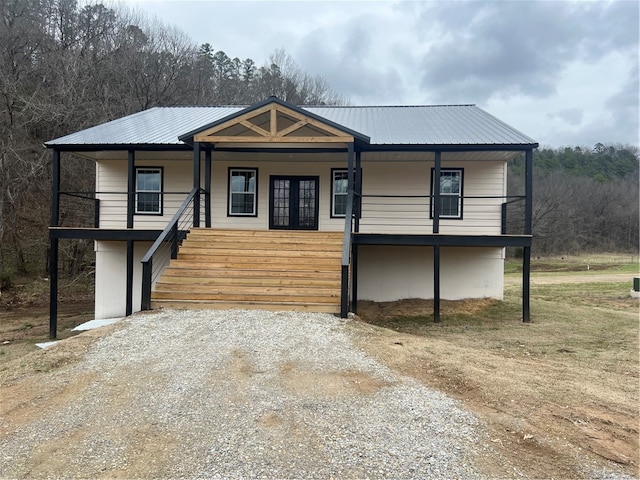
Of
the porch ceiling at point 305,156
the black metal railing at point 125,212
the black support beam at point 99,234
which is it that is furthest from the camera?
the black metal railing at point 125,212

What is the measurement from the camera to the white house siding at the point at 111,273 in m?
13.5

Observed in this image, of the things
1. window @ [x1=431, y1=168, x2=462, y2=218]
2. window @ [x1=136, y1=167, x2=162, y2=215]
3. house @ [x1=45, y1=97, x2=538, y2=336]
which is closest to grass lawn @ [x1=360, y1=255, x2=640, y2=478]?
house @ [x1=45, y1=97, x2=538, y2=336]

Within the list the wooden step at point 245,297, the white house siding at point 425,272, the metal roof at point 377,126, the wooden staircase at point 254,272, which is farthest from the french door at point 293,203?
the wooden step at point 245,297

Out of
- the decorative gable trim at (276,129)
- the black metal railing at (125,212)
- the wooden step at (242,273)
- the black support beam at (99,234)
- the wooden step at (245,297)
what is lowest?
the wooden step at (245,297)

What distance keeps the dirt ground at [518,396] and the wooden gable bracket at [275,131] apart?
4.98 m

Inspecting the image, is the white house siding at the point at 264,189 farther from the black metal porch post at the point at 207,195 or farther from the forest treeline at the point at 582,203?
the forest treeline at the point at 582,203

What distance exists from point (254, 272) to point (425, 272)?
6.19m

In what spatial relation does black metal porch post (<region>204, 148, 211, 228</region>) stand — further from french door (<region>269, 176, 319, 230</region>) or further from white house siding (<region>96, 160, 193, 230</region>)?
french door (<region>269, 176, 319, 230</region>)

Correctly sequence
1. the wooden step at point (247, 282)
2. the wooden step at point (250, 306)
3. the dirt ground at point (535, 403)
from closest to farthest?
the dirt ground at point (535, 403) → the wooden step at point (250, 306) → the wooden step at point (247, 282)

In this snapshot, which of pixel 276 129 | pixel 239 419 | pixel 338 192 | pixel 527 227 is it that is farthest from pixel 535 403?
pixel 338 192

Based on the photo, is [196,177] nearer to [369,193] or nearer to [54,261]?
[54,261]

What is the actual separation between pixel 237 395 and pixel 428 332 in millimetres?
6274

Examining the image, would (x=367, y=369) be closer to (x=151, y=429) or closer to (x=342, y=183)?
(x=151, y=429)

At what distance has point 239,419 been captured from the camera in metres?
4.18
